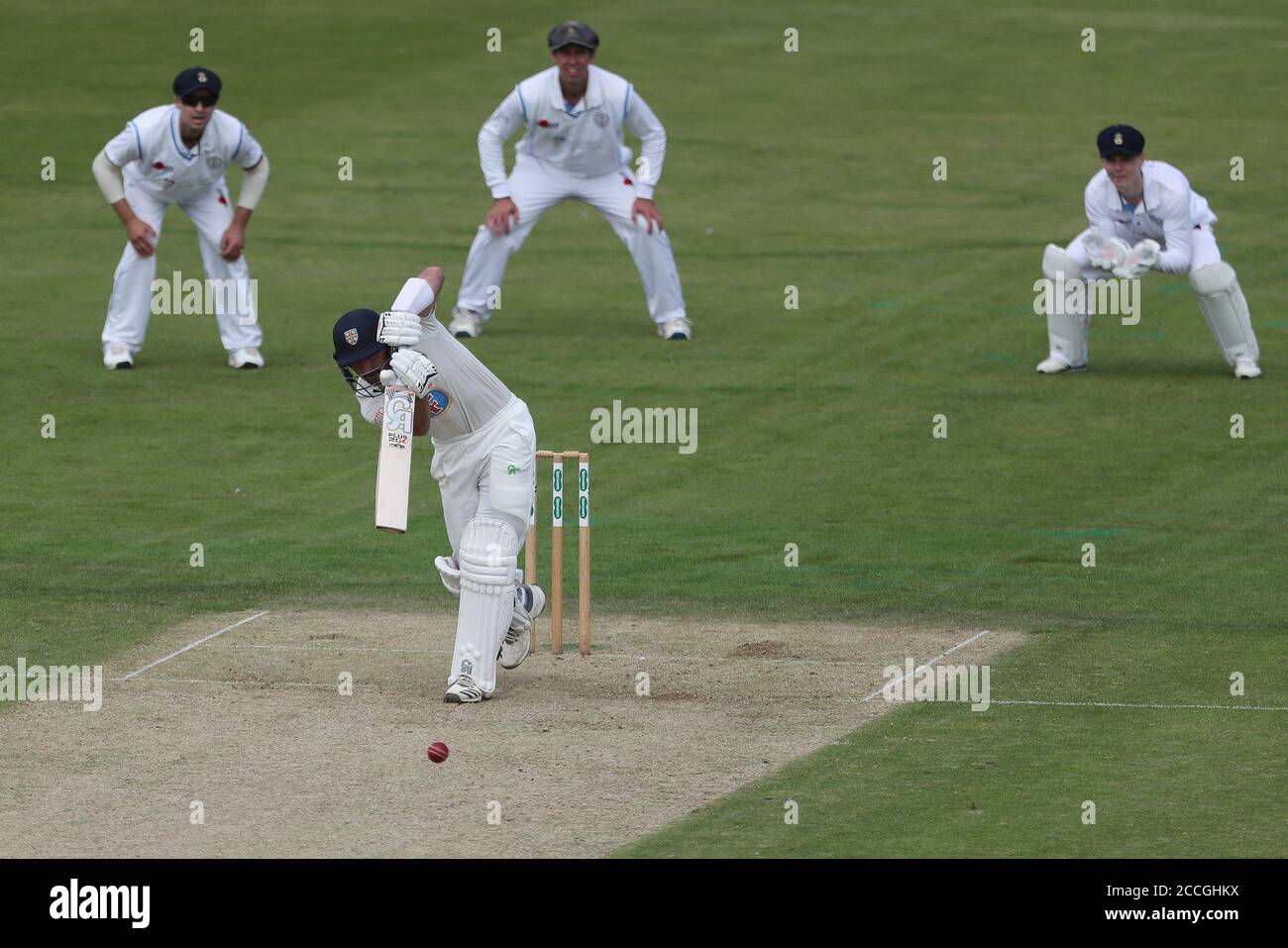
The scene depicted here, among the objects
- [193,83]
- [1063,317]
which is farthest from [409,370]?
[1063,317]

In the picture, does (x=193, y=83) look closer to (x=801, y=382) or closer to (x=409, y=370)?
(x=801, y=382)

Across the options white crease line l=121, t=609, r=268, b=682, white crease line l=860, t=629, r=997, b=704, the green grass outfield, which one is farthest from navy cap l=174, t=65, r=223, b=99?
white crease line l=860, t=629, r=997, b=704

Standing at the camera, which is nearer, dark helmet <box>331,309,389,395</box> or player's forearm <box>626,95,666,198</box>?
dark helmet <box>331,309,389,395</box>

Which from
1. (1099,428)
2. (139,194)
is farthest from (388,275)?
(1099,428)

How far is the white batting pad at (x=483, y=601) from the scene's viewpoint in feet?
36.4

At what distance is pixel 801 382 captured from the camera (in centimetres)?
1872

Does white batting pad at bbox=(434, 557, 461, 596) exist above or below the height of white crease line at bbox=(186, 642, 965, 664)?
above

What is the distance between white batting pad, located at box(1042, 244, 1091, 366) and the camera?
18547mm

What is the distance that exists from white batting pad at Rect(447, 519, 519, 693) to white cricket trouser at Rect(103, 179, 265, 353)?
8284 mm

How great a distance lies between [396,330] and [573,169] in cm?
943

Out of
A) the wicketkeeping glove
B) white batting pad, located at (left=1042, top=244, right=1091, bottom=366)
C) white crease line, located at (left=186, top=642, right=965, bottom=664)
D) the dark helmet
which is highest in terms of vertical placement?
white batting pad, located at (left=1042, top=244, right=1091, bottom=366)

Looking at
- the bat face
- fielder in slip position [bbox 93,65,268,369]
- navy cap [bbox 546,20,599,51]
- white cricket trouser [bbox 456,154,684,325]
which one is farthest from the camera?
white cricket trouser [bbox 456,154,684,325]

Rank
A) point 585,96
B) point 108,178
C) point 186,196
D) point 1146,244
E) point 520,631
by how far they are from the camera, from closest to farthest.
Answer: point 520,631 → point 1146,244 → point 108,178 → point 186,196 → point 585,96

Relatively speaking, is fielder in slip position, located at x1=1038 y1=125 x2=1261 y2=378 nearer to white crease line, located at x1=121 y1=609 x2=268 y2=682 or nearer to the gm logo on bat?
white crease line, located at x1=121 y1=609 x2=268 y2=682
